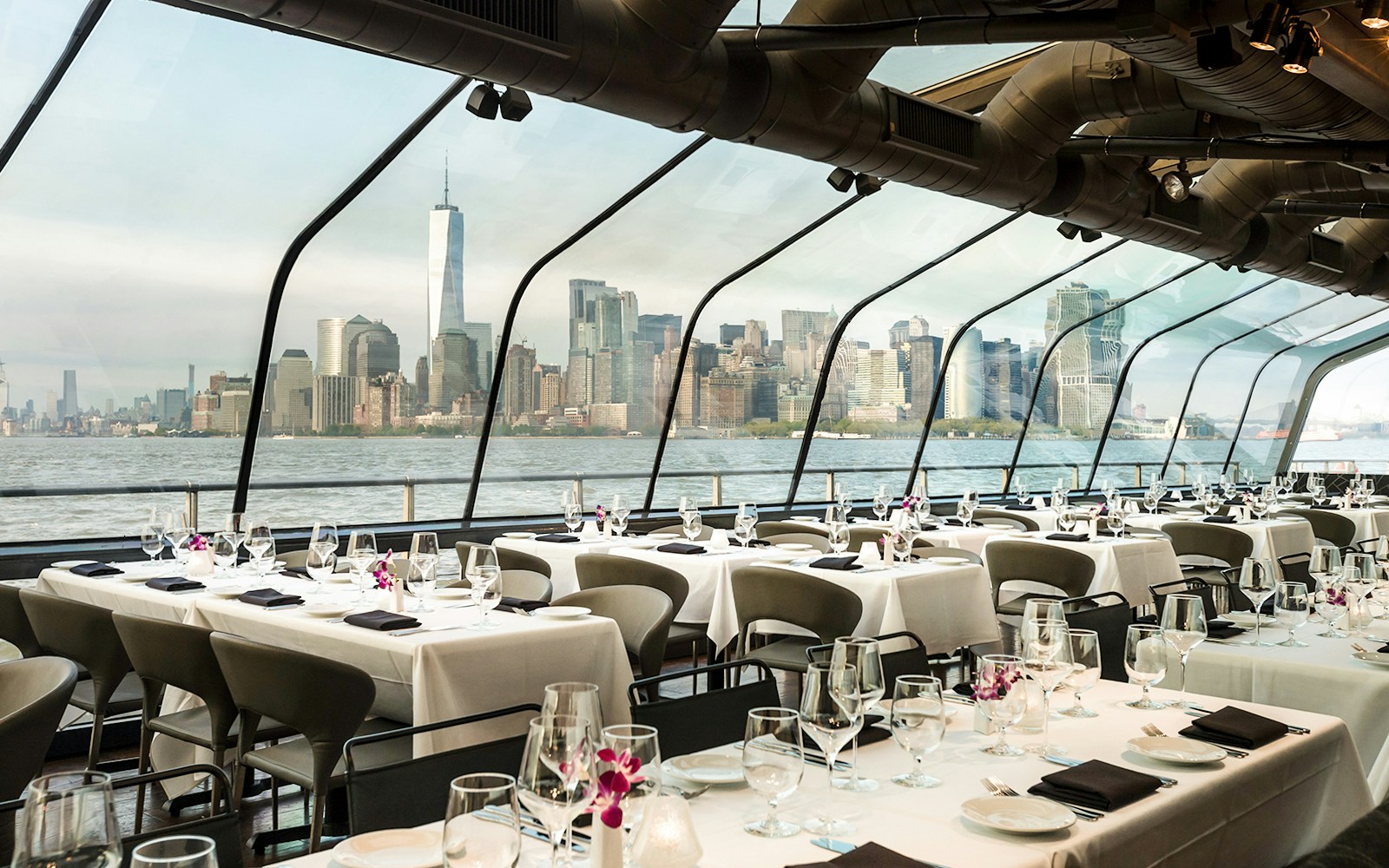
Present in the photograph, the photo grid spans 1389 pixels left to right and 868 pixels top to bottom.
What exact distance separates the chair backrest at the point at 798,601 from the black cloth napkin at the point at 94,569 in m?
2.82

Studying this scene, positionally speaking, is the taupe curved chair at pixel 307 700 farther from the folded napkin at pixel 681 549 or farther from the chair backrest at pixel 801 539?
the chair backrest at pixel 801 539

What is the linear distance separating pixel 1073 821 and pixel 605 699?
Result: 2.47m

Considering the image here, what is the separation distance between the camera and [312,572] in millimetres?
4488

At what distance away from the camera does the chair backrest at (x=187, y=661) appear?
355 centimetres

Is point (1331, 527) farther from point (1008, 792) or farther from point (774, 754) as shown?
point (774, 754)

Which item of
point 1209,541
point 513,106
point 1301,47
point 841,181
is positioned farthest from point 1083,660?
point 1209,541

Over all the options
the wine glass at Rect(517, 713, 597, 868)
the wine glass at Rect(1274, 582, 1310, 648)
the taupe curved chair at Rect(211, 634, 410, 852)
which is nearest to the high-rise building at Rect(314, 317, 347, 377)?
the taupe curved chair at Rect(211, 634, 410, 852)

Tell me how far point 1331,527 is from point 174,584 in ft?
28.0

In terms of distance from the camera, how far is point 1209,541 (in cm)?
765

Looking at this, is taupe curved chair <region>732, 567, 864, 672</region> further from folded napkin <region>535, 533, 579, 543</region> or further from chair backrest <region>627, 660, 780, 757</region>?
chair backrest <region>627, 660, 780, 757</region>

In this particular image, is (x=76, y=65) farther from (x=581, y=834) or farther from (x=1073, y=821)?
(x=1073, y=821)

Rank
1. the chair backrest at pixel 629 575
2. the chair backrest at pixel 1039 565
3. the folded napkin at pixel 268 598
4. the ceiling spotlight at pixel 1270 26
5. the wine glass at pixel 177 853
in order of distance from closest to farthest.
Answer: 1. the wine glass at pixel 177 853
2. the folded napkin at pixel 268 598
3. the ceiling spotlight at pixel 1270 26
4. the chair backrest at pixel 629 575
5. the chair backrest at pixel 1039 565

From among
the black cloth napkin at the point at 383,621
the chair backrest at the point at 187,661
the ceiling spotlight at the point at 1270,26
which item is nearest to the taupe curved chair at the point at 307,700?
the chair backrest at the point at 187,661

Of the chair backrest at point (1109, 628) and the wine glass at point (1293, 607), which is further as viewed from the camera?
the chair backrest at point (1109, 628)
